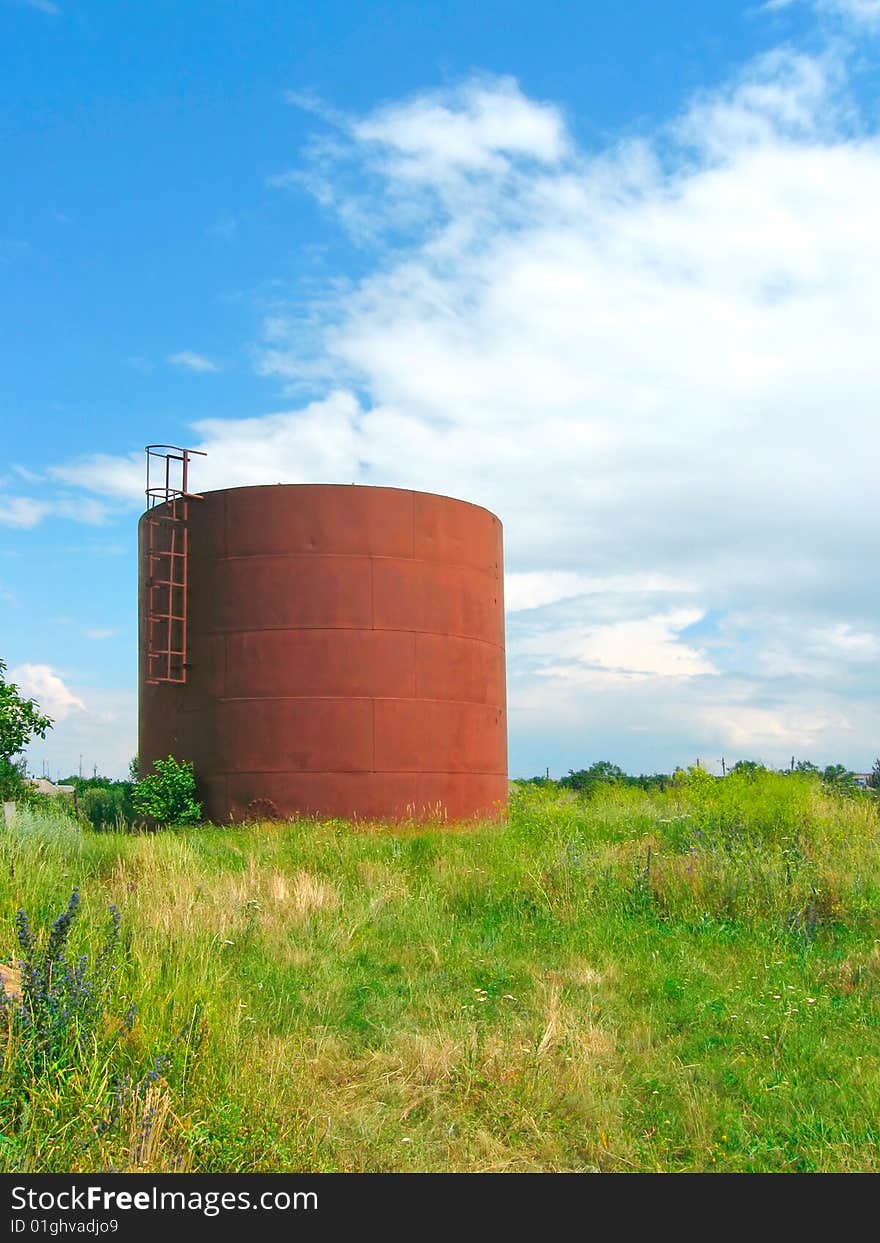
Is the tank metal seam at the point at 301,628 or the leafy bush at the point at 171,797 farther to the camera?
the leafy bush at the point at 171,797

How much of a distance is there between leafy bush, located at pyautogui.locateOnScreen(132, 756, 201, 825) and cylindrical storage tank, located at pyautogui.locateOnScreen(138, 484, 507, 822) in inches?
8.3

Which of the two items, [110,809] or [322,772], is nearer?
[322,772]

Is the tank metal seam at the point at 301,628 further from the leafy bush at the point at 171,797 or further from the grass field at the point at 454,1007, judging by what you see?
the grass field at the point at 454,1007

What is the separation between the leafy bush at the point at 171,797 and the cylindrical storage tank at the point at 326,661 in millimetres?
212

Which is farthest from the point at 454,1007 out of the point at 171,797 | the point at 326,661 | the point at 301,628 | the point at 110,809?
the point at 110,809

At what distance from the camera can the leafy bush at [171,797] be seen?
691 inches

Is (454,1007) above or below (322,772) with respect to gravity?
below

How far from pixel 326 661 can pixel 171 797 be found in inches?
137

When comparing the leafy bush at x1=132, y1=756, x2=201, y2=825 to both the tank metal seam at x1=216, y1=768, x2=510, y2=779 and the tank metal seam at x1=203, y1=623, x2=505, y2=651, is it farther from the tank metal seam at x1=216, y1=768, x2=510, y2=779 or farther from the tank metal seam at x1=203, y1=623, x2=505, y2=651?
the tank metal seam at x1=203, y1=623, x2=505, y2=651

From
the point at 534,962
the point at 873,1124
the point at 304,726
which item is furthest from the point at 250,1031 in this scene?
the point at 304,726

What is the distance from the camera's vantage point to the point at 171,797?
1772 cm

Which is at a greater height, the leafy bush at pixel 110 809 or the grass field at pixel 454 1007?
the leafy bush at pixel 110 809

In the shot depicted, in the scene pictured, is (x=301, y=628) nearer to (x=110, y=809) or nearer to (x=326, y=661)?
(x=326, y=661)

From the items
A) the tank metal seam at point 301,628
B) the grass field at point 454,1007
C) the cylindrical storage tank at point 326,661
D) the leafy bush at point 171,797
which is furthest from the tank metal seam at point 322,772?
the grass field at point 454,1007
